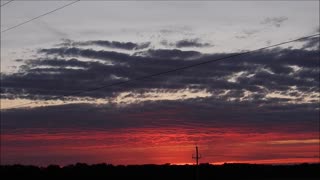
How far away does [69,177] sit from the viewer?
4222 inches

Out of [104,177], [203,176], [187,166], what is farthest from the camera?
[187,166]

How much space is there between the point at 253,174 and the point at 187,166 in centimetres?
1962

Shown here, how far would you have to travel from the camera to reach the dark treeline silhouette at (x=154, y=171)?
108m

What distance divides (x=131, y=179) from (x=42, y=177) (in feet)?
66.6

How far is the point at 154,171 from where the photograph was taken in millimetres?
127500

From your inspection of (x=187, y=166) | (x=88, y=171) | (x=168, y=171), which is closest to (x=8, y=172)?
(x=88, y=171)

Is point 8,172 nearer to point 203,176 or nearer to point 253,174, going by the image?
point 203,176

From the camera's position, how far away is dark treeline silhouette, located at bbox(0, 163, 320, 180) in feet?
356

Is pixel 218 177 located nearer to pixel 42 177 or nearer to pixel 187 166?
pixel 187 166

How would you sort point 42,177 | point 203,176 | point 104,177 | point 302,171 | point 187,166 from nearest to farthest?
point 42,177 < point 104,177 < point 203,176 < point 187,166 < point 302,171

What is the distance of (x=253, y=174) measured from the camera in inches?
5527

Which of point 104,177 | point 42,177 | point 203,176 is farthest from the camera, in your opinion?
point 203,176

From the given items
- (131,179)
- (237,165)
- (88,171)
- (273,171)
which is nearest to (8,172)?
(88,171)

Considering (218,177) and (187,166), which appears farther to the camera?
(187,166)
